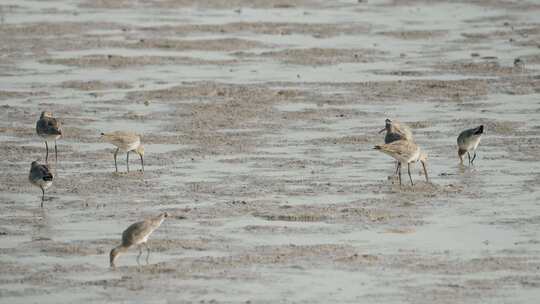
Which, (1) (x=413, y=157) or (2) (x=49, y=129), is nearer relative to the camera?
(1) (x=413, y=157)

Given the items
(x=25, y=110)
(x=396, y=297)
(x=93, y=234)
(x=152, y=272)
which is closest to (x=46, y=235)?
(x=93, y=234)

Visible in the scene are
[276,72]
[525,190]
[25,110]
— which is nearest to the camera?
[525,190]

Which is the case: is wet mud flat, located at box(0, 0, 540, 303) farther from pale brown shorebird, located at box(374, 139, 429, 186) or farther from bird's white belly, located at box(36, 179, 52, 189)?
pale brown shorebird, located at box(374, 139, 429, 186)

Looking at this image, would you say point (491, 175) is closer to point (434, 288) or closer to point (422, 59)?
point (434, 288)

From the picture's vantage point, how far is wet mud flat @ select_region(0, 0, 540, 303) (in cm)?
1392

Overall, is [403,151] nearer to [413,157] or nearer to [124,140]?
[413,157]

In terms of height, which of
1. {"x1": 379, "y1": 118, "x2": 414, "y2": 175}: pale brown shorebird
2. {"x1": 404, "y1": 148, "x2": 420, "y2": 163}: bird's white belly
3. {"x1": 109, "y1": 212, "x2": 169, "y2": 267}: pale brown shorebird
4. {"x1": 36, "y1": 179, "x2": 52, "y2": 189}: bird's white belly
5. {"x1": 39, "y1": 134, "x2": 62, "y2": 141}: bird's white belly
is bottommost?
{"x1": 109, "y1": 212, "x2": 169, "y2": 267}: pale brown shorebird

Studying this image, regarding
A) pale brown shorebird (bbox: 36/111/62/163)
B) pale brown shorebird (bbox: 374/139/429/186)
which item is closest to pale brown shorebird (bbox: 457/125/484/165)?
pale brown shorebird (bbox: 374/139/429/186)

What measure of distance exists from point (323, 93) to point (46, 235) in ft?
36.4

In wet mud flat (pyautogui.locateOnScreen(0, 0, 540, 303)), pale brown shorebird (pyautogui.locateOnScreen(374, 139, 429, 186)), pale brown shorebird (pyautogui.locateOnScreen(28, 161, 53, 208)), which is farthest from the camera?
pale brown shorebird (pyautogui.locateOnScreen(374, 139, 429, 186))

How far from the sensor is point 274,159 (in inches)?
795

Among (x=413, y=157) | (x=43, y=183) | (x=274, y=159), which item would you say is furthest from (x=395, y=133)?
(x=43, y=183)

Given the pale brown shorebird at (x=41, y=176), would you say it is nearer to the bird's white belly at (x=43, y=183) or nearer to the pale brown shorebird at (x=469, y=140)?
the bird's white belly at (x=43, y=183)

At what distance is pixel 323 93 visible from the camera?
2600cm
